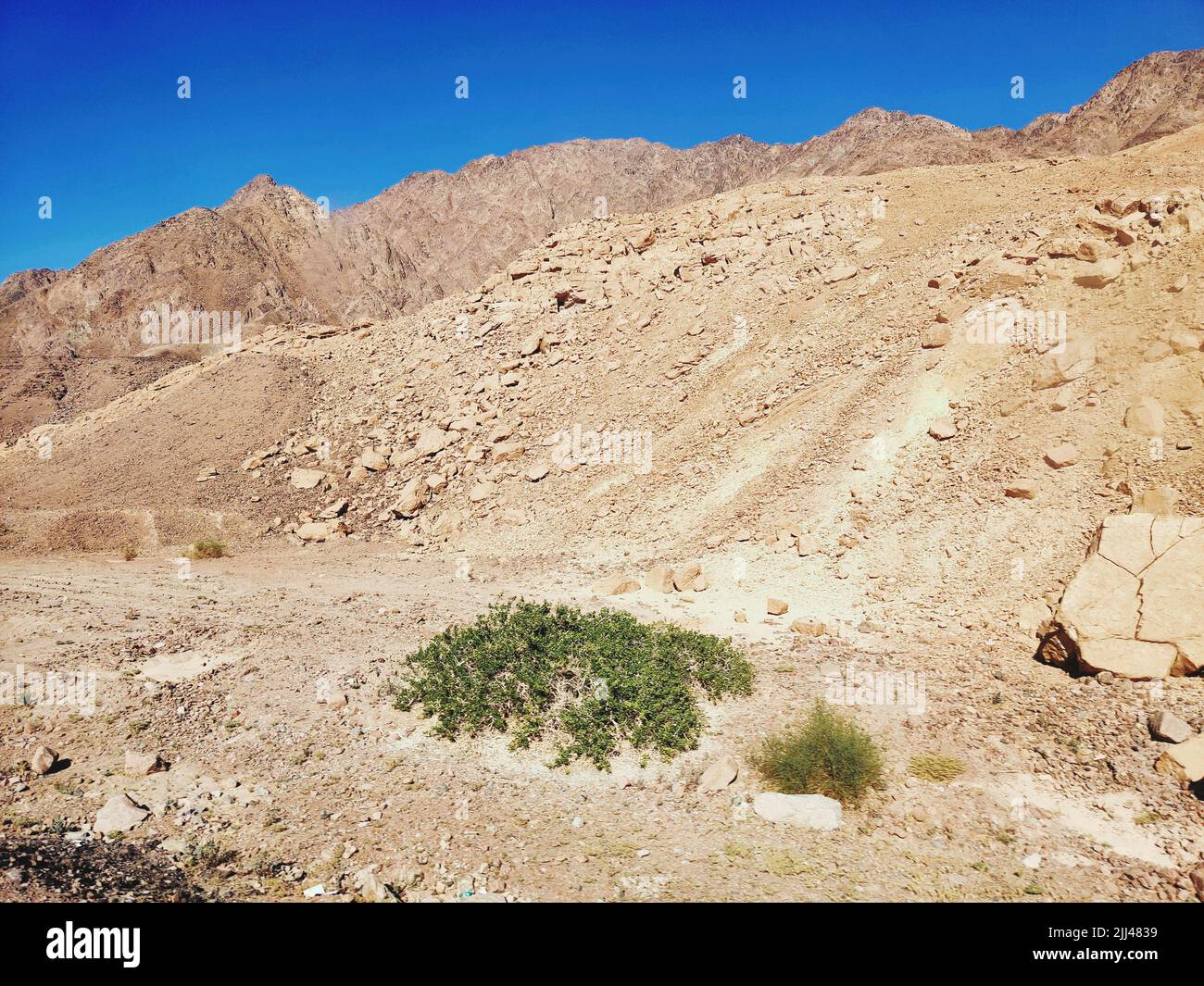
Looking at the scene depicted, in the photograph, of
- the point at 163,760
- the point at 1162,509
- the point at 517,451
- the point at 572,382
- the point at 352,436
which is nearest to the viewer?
the point at 163,760

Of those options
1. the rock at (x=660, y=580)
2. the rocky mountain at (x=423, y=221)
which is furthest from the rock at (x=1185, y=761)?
the rocky mountain at (x=423, y=221)

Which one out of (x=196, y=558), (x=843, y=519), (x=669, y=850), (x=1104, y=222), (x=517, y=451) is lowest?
(x=669, y=850)

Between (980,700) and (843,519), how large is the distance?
178 inches

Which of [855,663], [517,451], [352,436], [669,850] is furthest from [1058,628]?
[352,436]

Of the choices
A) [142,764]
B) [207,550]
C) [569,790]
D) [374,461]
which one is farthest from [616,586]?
[207,550]

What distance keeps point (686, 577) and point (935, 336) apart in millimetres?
6668

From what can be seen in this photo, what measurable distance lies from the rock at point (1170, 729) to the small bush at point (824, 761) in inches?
97.1

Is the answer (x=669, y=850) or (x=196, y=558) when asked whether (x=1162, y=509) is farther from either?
(x=196, y=558)

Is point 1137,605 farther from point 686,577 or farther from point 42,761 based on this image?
point 42,761

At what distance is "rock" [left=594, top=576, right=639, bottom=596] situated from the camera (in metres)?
11.6

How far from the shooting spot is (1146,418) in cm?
918

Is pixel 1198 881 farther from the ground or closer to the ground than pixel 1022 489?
closer to the ground

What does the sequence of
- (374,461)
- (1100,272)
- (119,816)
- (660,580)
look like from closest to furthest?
(119,816) → (1100,272) → (660,580) → (374,461)
